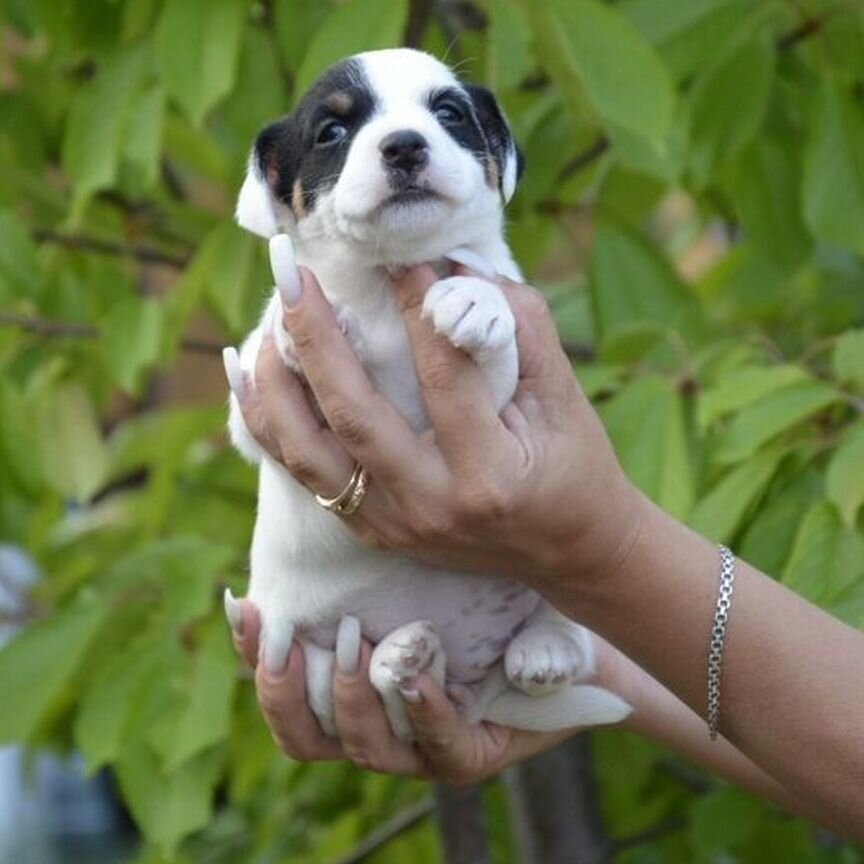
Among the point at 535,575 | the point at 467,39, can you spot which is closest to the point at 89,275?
the point at 467,39

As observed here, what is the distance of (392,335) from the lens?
5.73 ft

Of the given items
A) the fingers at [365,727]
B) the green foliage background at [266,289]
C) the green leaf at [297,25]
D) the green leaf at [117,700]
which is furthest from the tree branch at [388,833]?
the green leaf at [297,25]

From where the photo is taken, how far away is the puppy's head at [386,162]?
1675 mm

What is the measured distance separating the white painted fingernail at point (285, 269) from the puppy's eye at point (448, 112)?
0.23 m

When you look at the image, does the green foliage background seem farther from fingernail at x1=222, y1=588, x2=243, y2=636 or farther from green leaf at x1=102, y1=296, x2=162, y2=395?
fingernail at x1=222, y1=588, x2=243, y2=636

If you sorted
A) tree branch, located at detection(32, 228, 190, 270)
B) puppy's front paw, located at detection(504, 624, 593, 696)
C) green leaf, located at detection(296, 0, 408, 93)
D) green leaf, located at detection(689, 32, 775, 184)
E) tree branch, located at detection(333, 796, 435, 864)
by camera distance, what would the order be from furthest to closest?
tree branch, located at detection(333, 796, 435, 864)
tree branch, located at detection(32, 228, 190, 270)
green leaf, located at detection(689, 32, 775, 184)
green leaf, located at detection(296, 0, 408, 93)
puppy's front paw, located at detection(504, 624, 593, 696)

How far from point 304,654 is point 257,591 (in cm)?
8

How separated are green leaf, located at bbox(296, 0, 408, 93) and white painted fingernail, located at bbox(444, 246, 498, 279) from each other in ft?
1.25

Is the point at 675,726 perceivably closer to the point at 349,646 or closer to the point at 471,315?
the point at 349,646

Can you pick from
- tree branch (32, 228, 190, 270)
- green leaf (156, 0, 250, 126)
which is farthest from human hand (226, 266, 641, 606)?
tree branch (32, 228, 190, 270)

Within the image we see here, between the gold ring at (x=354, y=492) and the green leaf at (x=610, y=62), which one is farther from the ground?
the green leaf at (x=610, y=62)

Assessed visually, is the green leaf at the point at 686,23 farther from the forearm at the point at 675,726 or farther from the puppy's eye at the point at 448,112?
the forearm at the point at 675,726

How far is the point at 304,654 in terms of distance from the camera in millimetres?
1881

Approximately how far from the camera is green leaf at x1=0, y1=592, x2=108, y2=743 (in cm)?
237
